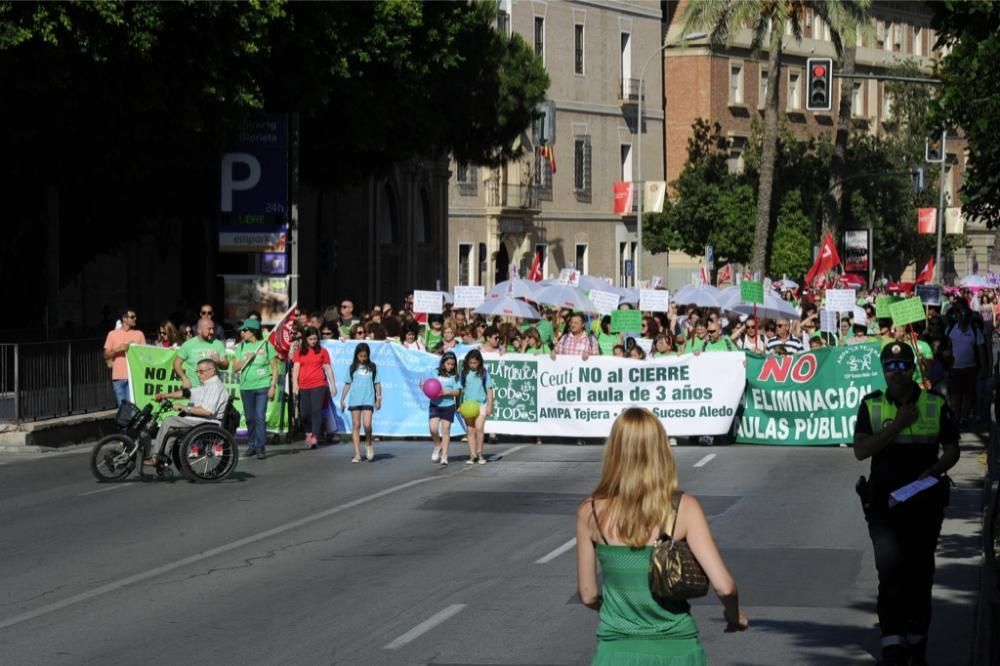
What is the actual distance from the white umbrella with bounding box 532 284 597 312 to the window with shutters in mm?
34789

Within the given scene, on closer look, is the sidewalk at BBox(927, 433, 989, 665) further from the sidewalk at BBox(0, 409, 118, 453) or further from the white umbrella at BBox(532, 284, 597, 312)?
the white umbrella at BBox(532, 284, 597, 312)

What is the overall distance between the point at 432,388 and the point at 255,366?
2.39 m

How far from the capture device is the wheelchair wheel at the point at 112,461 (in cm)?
1989

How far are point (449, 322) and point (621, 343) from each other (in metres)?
2.89

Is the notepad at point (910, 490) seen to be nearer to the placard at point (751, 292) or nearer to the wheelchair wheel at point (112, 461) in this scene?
the wheelchair wheel at point (112, 461)

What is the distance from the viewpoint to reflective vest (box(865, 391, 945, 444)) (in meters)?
10.3

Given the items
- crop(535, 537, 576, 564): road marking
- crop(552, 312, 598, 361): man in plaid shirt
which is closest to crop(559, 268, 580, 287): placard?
crop(552, 312, 598, 361): man in plaid shirt

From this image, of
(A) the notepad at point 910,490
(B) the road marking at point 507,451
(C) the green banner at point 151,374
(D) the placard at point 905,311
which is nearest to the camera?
(A) the notepad at point 910,490

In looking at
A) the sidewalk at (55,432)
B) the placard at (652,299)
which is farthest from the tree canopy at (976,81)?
the placard at (652,299)

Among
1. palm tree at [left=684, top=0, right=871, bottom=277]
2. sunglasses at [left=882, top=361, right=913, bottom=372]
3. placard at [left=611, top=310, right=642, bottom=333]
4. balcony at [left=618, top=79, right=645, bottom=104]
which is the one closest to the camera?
sunglasses at [left=882, top=361, right=913, bottom=372]

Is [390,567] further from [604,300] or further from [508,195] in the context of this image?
[508,195]

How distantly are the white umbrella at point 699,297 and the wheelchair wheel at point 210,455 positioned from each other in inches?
672

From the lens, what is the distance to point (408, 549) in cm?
1485

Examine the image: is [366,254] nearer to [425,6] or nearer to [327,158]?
[327,158]
